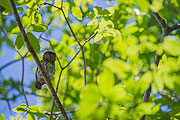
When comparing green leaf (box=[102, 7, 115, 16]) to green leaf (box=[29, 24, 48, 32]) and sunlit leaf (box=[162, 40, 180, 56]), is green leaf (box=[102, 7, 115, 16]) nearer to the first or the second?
green leaf (box=[29, 24, 48, 32])

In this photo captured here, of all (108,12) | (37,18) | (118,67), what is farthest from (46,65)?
(118,67)

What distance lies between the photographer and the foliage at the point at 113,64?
0.45 meters

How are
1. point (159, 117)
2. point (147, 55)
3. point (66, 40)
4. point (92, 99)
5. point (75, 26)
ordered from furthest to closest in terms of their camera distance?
1. point (75, 26)
2. point (66, 40)
3. point (147, 55)
4. point (159, 117)
5. point (92, 99)

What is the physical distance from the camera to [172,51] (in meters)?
0.50

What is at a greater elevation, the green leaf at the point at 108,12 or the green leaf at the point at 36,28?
the green leaf at the point at 108,12

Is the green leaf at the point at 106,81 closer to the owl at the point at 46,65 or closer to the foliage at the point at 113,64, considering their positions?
the foliage at the point at 113,64

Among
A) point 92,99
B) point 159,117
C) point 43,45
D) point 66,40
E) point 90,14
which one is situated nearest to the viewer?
point 92,99

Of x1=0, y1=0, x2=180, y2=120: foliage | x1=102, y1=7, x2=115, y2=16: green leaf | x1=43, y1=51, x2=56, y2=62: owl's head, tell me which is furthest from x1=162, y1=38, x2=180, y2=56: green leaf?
x1=43, y1=51, x2=56, y2=62: owl's head

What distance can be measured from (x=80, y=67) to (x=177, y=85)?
154 centimetres

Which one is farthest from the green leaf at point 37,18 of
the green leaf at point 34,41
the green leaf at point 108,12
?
the green leaf at point 108,12

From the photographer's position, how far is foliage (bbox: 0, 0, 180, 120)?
45 centimetres

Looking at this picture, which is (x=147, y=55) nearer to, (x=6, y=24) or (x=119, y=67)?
(x=119, y=67)

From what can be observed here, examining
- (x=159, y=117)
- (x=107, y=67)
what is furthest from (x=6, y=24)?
(x=107, y=67)

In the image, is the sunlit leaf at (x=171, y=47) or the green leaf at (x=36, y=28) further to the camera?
the green leaf at (x=36, y=28)
